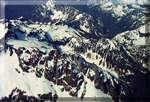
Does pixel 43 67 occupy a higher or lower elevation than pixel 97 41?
lower

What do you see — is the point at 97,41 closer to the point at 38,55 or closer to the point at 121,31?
the point at 121,31

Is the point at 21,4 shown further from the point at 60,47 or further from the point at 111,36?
the point at 111,36

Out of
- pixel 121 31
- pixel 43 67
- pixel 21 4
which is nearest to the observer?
pixel 43 67

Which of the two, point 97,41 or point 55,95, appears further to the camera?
point 97,41

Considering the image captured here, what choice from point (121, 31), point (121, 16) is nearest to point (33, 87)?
point (121, 31)

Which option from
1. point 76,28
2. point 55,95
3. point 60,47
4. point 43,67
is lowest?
point 55,95

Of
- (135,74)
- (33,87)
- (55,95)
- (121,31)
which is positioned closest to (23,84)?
(33,87)

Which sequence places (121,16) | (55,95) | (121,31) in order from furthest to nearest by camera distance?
(121,16) → (121,31) → (55,95)
